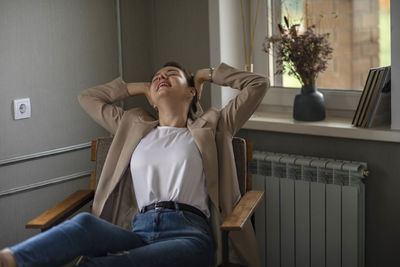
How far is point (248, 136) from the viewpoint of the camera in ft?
9.89

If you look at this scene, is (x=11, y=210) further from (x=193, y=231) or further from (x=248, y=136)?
(x=248, y=136)

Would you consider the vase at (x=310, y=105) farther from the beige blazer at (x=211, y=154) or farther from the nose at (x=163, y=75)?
the nose at (x=163, y=75)

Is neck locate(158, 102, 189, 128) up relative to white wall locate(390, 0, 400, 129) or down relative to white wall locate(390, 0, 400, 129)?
down

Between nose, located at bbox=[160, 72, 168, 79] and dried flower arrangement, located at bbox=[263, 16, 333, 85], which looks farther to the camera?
dried flower arrangement, located at bbox=[263, 16, 333, 85]

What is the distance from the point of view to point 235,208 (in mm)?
2168

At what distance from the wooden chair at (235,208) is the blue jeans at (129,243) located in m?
0.15

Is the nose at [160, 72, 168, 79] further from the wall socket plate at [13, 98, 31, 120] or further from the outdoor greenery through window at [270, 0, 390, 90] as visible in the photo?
the outdoor greenery through window at [270, 0, 390, 90]

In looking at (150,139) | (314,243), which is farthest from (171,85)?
(314,243)

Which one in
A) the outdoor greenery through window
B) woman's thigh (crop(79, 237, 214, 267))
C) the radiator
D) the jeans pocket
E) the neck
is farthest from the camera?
the outdoor greenery through window

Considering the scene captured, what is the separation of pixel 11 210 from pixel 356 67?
1776mm

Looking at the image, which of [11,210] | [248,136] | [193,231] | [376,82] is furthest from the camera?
[248,136]

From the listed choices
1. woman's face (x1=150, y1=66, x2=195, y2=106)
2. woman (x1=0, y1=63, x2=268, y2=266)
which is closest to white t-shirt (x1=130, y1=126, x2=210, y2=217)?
woman (x1=0, y1=63, x2=268, y2=266)

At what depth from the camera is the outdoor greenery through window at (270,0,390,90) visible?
2725mm

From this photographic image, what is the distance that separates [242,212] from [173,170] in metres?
0.34
